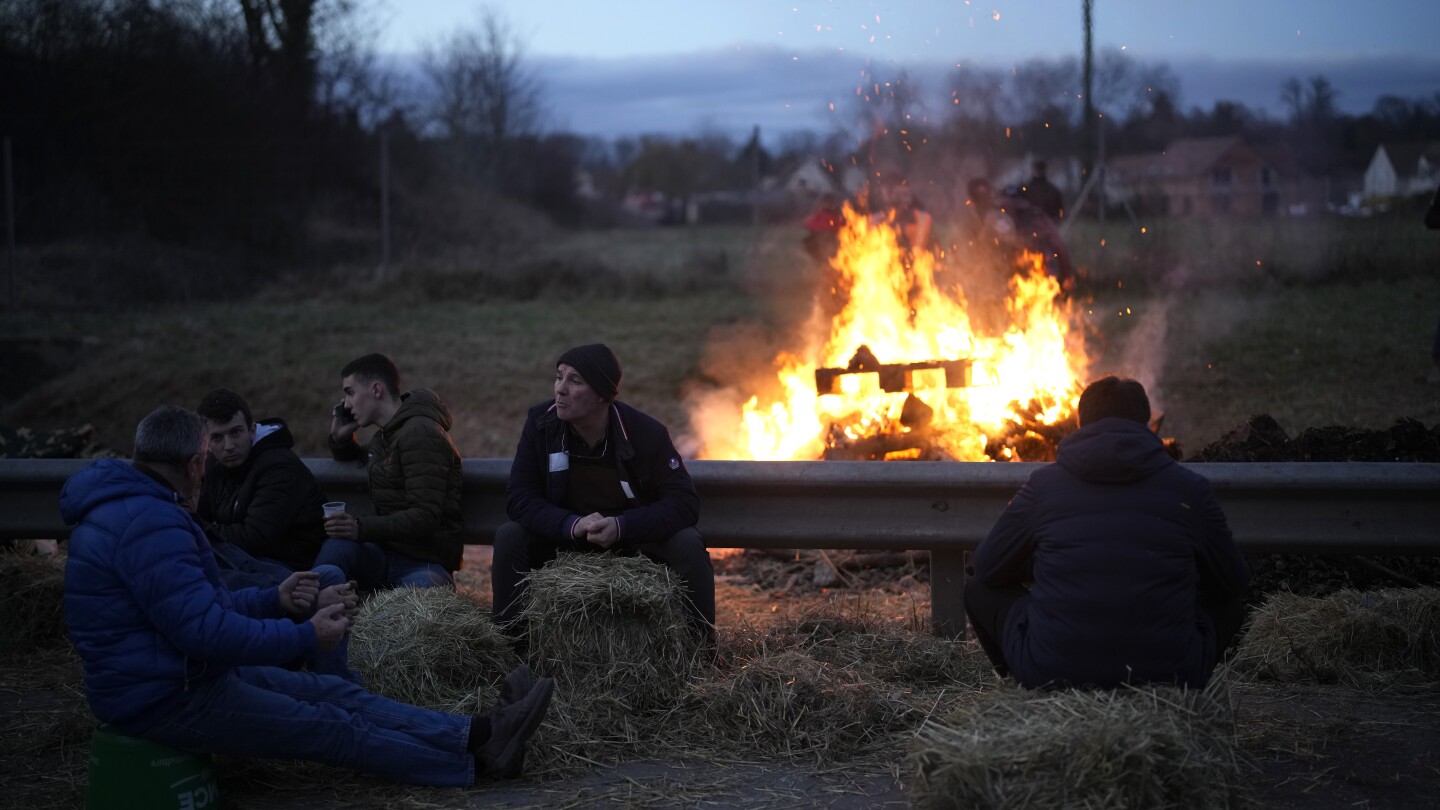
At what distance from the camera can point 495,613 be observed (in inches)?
241

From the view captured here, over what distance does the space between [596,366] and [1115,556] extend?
2.55 m

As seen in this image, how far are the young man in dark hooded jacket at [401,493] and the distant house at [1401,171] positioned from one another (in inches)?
771

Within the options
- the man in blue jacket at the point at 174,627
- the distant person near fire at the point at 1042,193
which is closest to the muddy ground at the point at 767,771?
the man in blue jacket at the point at 174,627

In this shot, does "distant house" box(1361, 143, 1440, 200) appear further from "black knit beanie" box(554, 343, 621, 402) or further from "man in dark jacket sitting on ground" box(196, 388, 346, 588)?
"man in dark jacket sitting on ground" box(196, 388, 346, 588)

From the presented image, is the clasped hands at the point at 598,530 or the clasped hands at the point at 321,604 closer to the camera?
the clasped hands at the point at 321,604

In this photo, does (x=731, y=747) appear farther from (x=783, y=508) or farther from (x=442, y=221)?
(x=442, y=221)

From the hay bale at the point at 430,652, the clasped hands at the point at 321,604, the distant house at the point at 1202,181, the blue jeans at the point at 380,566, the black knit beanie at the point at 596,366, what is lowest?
the hay bale at the point at 430,652

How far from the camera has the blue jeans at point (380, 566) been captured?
6.25 metres

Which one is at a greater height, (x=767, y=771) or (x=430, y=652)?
(x=430, y=652)

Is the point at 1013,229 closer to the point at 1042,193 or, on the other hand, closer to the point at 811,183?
the point at 1042,193

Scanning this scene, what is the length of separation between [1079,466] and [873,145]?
10.1 m

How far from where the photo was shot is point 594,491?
20.6 feet

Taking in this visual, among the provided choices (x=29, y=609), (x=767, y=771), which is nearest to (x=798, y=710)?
(x=767, y=771)

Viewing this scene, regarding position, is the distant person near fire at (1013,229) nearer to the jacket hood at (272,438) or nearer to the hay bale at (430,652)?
the jacket hood at (272,438)
